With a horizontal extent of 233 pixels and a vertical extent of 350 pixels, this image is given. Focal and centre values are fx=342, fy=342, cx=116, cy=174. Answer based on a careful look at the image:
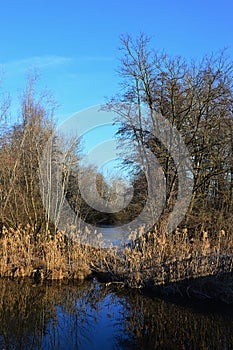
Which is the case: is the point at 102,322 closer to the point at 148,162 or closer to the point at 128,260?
the point at 128,260

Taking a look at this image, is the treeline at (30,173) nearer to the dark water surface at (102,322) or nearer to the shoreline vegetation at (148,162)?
the shoreline vegetation at (148,162)

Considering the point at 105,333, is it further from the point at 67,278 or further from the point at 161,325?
the point at 67,278

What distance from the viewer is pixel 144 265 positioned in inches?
309

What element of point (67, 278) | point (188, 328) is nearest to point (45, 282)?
point (67, 278)

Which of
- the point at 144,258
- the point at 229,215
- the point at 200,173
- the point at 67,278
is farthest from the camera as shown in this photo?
the point at 200,173

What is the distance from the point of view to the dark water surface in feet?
16.3

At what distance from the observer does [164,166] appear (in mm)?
11180

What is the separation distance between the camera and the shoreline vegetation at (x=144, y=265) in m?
6.97

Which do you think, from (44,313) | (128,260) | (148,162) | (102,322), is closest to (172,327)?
(102,322)

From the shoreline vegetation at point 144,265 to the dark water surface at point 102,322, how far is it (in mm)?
513

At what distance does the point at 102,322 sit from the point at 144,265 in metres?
2.20

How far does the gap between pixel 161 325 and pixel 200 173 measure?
21.5ft

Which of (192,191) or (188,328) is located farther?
(192,191)

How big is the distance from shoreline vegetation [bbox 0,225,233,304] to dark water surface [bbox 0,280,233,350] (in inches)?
20.2
